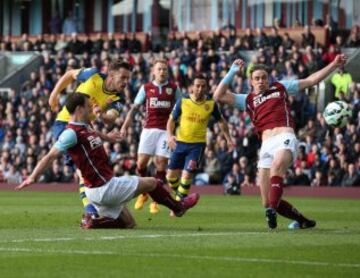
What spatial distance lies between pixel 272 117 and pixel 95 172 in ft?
8.43

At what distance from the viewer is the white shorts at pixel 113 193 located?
15898 mm

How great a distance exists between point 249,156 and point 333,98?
2974mm

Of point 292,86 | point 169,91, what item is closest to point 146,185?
point 292,86

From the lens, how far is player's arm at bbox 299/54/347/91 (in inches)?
655

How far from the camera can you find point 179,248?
1383cm

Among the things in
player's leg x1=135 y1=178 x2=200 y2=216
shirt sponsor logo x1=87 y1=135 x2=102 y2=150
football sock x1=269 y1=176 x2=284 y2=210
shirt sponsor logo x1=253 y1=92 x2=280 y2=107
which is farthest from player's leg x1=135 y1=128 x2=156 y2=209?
shirt sponsor logo x1=87 y1=135 x2=102 y2=150

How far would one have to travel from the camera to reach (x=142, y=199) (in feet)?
73.6

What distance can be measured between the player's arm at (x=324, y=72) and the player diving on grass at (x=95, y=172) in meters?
2.41

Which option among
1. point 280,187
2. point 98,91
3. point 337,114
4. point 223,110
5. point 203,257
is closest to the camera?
point 203,257

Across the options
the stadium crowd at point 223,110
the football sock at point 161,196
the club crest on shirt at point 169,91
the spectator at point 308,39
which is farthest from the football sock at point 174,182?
the spectator at point 308,39

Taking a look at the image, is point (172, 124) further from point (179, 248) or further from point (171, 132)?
point (179, 248)

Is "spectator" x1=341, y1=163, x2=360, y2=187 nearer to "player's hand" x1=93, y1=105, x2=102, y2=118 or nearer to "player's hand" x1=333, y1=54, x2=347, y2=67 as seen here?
"player's hand" x1=93, y1=105, x2=102, y2=118

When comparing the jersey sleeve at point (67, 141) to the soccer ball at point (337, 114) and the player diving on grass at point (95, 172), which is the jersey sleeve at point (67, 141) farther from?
the soccer ball at point (337, 114)

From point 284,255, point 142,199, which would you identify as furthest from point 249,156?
point 284,255
